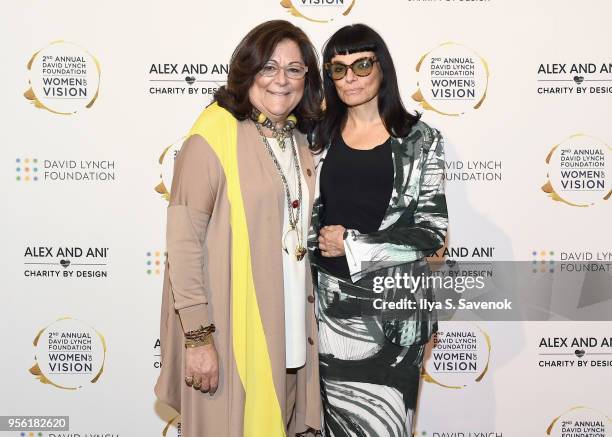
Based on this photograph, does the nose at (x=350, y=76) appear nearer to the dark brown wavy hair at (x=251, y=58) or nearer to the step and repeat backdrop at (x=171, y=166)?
the dark brown wavy hair at (x=251, y=58)

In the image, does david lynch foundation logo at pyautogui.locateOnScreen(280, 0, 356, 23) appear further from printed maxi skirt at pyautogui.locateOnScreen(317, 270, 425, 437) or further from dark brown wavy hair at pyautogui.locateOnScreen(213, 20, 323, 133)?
printed maxi skirt at pyautogui.locateOnScreen(317, 270, 425, 437)

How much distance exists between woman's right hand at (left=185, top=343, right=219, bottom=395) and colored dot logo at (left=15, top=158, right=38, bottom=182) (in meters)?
1.31

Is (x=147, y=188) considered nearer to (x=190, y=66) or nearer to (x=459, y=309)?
(x=190, y=66)

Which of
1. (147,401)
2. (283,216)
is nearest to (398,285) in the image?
(283,216)

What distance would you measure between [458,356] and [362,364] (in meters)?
0.99

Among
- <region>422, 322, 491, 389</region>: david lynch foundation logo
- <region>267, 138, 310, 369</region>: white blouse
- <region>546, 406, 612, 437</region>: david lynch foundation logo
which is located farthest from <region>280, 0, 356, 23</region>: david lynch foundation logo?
Result: <region>546, 406, 612, 437</region>: david lynch foundation logo

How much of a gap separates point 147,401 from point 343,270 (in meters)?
1.32

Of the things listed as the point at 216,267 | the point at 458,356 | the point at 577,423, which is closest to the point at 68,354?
the point at 216,267

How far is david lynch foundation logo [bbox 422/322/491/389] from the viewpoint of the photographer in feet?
8.86

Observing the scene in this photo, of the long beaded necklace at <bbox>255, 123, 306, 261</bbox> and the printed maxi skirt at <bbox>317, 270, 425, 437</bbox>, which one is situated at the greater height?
the long beaded necklace at <bbox>255, 123, 306, 261</bbox>

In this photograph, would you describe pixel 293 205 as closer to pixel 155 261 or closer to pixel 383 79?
pixel 383 79

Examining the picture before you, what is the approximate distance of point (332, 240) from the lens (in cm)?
180

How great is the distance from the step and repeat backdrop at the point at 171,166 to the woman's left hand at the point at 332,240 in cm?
99

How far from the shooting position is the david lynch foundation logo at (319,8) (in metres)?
2.53
